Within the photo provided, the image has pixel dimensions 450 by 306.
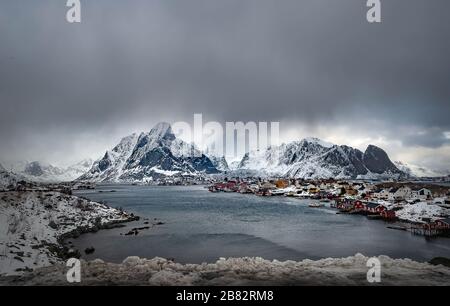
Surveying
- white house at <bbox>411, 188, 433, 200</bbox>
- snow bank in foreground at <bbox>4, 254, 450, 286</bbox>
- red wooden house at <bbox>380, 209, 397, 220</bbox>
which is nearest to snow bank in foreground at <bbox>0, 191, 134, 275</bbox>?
snow bank in foreground at <bbox>4, 254, 450, 286</bbox>

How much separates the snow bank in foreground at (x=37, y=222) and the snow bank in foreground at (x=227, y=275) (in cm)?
440

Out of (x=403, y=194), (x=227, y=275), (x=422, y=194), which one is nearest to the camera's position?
(x=227, y=275)

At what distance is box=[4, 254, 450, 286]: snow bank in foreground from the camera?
1781 centimetres

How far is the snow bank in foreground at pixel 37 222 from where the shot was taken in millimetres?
24969

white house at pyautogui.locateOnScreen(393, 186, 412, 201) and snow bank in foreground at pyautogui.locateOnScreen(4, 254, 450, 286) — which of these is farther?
white house at pyautogui.locateOnScreen(393, 186, 412, 201)

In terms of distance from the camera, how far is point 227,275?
63.3 feet

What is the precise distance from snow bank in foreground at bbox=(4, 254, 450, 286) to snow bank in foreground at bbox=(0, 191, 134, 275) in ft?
14.4

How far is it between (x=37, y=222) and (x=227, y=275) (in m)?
30.2

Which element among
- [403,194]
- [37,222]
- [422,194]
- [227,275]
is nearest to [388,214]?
[403,194]

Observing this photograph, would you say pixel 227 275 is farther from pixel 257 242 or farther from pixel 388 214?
pixel 388 214

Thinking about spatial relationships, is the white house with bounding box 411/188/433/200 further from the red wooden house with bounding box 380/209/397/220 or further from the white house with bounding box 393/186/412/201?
the red wooden house with bounding box 380/209/397/220
